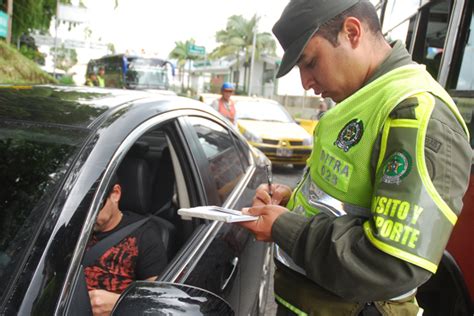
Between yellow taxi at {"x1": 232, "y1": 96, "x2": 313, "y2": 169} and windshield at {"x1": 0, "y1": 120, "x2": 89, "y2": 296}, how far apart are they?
23.0 ft

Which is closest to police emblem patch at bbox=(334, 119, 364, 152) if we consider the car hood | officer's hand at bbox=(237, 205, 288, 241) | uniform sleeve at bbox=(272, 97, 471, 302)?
uniform sleeve at bbox=(272, 97, 471, 302)

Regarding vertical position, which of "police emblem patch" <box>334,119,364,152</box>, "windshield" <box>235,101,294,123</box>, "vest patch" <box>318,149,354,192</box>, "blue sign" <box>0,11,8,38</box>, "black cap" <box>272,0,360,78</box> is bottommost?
"windshield" <box>235,101,294,123</box>

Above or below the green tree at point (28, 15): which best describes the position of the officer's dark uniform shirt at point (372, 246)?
below

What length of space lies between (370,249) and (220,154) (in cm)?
176

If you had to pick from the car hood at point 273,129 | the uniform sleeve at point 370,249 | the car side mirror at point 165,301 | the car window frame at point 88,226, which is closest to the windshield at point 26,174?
the car window frame at point 88,226

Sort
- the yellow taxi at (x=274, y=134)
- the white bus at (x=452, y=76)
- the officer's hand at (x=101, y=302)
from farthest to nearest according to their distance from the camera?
the yellow taxi at (x=274, y=134)
the white bus at (x=452, y=76)
the officer's hand at (x=101, y=302)

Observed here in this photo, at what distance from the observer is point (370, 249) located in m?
1.02

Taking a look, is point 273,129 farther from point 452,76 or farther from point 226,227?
point 226,227

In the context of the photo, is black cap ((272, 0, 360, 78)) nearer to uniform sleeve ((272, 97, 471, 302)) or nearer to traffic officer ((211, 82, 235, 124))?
uniform sleeve ((272, 97, 471, 302))

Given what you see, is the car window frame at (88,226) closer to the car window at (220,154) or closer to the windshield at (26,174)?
the windshield at (26,174)

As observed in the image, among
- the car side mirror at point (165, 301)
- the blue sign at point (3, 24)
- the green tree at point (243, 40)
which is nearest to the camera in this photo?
the car side mirror at point (165, 301)

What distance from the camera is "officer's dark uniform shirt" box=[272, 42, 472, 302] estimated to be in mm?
1007

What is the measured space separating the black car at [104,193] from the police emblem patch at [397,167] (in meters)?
0.61

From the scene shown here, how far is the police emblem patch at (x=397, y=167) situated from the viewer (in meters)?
1.00
